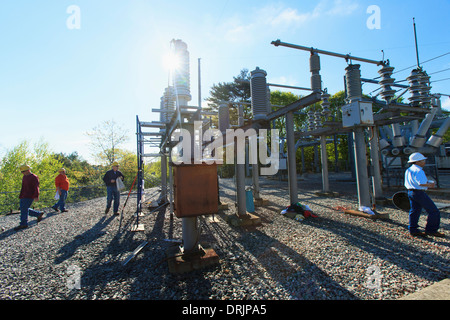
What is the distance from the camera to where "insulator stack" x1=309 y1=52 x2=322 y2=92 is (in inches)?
247

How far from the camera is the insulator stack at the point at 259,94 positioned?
5.90 meters

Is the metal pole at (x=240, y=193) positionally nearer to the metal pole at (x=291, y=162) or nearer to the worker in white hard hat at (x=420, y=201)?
the metal pole at (x=291, y=162)

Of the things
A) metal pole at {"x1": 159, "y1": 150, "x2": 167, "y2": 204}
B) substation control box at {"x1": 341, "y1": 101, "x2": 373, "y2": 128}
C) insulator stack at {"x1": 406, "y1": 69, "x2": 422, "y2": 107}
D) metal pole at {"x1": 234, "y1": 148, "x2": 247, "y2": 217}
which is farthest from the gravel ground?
insulator stack at {"x1": 406, "y1": 69, "x2": 422, "y2": 107}

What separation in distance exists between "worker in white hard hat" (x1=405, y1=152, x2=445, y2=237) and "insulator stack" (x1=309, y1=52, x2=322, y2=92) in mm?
2966

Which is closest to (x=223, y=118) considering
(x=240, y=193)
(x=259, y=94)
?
(x=259, y=94)

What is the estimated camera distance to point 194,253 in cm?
382

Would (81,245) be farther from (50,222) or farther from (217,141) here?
(217,141)

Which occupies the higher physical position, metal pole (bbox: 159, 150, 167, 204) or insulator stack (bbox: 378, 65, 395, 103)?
insulator stack (bbox: 378, 65, 395, 103)

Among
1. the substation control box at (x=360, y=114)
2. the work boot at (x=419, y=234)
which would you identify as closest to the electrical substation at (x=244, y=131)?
the substation control box at (x=360, y=114)

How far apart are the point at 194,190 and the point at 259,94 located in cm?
365

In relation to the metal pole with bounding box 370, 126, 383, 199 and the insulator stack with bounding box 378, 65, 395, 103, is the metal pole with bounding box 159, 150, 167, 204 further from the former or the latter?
the insulator stack with bounding box 378, 65, 395, 103

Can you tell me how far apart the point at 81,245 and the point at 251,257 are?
4.07 m

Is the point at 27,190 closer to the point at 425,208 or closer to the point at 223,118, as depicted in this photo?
the point at 223,118
